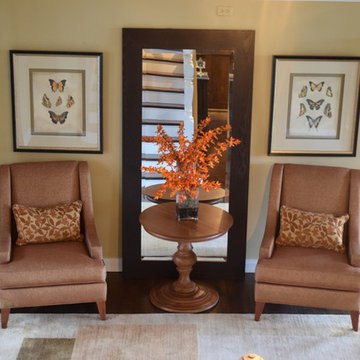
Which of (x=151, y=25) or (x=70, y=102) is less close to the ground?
(x=151, y=25)

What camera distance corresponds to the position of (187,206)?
3697 mm

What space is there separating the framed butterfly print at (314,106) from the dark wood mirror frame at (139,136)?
0.80ft

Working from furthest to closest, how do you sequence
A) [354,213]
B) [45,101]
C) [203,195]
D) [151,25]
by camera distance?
[203,195] < [45,101] < [151,25] < [354,213]

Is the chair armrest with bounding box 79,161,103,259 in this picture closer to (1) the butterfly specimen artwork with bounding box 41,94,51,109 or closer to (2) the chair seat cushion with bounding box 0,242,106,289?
(2) the chair seat cushion with bounding box 0,242,106,289

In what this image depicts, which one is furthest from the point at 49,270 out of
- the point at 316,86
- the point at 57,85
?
the point at 316,86

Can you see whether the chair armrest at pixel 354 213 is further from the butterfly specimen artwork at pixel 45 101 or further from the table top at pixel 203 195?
the butterfly specimen artwork at pixel 45 101

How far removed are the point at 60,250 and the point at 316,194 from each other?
1946 mm

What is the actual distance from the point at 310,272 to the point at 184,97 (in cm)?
163

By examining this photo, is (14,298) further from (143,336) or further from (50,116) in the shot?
(50,116)

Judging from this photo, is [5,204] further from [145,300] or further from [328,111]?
[328,111]

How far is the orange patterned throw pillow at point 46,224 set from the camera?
372 centimetres

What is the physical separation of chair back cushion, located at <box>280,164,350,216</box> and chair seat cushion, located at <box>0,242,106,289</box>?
5.11ft

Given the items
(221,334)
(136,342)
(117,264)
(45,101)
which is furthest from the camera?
(117,264)

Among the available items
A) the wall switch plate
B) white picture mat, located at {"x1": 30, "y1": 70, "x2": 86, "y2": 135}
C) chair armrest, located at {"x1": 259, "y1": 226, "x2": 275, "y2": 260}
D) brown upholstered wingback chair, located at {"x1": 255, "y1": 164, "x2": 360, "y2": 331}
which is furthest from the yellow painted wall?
chair armrest, located at {"x1": 259, "y1": 226, "x2": 275, "y2": 260}
